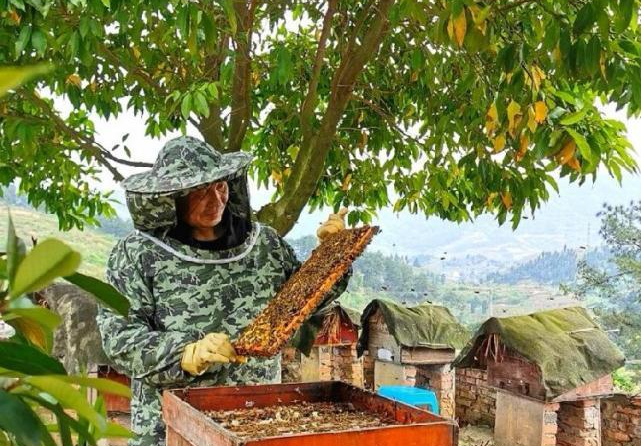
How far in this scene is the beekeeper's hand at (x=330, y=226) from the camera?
2.12 metres

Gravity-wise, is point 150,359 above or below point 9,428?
below

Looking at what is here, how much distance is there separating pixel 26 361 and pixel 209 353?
50.8 inches

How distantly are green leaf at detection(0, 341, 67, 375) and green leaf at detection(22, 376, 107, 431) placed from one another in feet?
0.04

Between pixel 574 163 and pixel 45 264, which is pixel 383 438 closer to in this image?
pixel 45 264

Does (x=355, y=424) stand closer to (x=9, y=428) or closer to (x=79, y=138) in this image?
(x=9, y=428)

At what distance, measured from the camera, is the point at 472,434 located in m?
5.70

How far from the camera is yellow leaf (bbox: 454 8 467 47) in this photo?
1.91 metres

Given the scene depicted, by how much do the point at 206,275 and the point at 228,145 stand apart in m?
2.00

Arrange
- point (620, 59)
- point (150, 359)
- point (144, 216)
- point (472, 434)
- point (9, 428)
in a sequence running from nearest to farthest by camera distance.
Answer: point (9, 428)
point (150, 359)
point (144, 216)
point (620, 59)
point (472, 434)

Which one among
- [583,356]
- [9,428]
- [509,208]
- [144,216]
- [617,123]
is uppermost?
[617,123]

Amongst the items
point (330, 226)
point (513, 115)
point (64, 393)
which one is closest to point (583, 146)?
point (513, 115)

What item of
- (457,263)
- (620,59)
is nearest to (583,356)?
(620,59)

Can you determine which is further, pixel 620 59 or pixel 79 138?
pixel 79 138

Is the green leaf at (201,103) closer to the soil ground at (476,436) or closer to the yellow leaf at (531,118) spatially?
the yellow leaf at (531,118)
